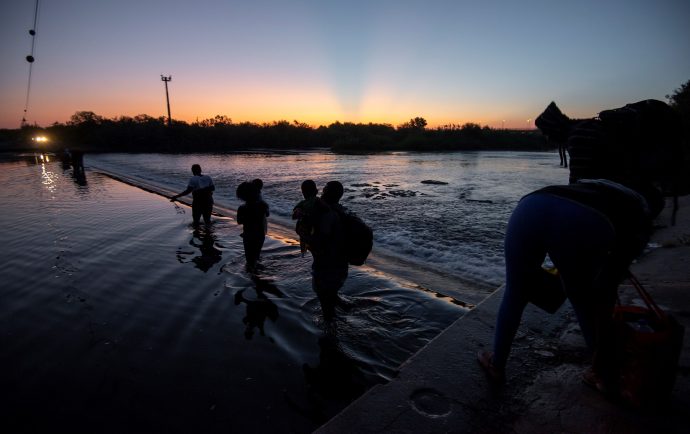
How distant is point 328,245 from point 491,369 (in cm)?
188

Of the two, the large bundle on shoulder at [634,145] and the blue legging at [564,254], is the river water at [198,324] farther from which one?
the large bundle on shoulder at [634,145]

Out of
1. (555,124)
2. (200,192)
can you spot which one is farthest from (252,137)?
(555,124)

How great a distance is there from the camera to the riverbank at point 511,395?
1.85 m

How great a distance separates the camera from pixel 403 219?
10133 millimetres

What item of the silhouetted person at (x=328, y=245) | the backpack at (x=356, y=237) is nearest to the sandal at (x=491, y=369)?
the backpack at (x=356, y=237)

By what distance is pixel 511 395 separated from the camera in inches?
84.6

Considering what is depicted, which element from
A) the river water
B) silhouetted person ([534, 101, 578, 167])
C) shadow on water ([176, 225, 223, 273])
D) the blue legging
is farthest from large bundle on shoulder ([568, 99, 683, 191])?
shadow on water ([176, 225, 223, 273])

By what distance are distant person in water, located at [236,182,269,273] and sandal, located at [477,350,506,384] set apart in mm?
3763

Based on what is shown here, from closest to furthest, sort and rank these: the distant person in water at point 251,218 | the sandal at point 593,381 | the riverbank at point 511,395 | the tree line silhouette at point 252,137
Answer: the riverbank at point 511,395
the sandal at point 593,381
the distant person in water at point 251,218
the tree line silhouette at point 252,137

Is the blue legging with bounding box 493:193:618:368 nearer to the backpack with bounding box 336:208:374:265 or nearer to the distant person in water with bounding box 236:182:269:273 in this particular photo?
the backpack with bounding box 336:208:374:265

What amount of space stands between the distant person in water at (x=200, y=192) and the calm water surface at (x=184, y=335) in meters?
1.14

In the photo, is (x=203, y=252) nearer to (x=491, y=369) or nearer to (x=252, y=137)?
(x=491, y=369)

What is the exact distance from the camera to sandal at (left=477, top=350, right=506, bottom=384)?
7.29 feet

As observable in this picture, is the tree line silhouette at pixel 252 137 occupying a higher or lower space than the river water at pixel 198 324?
higher
